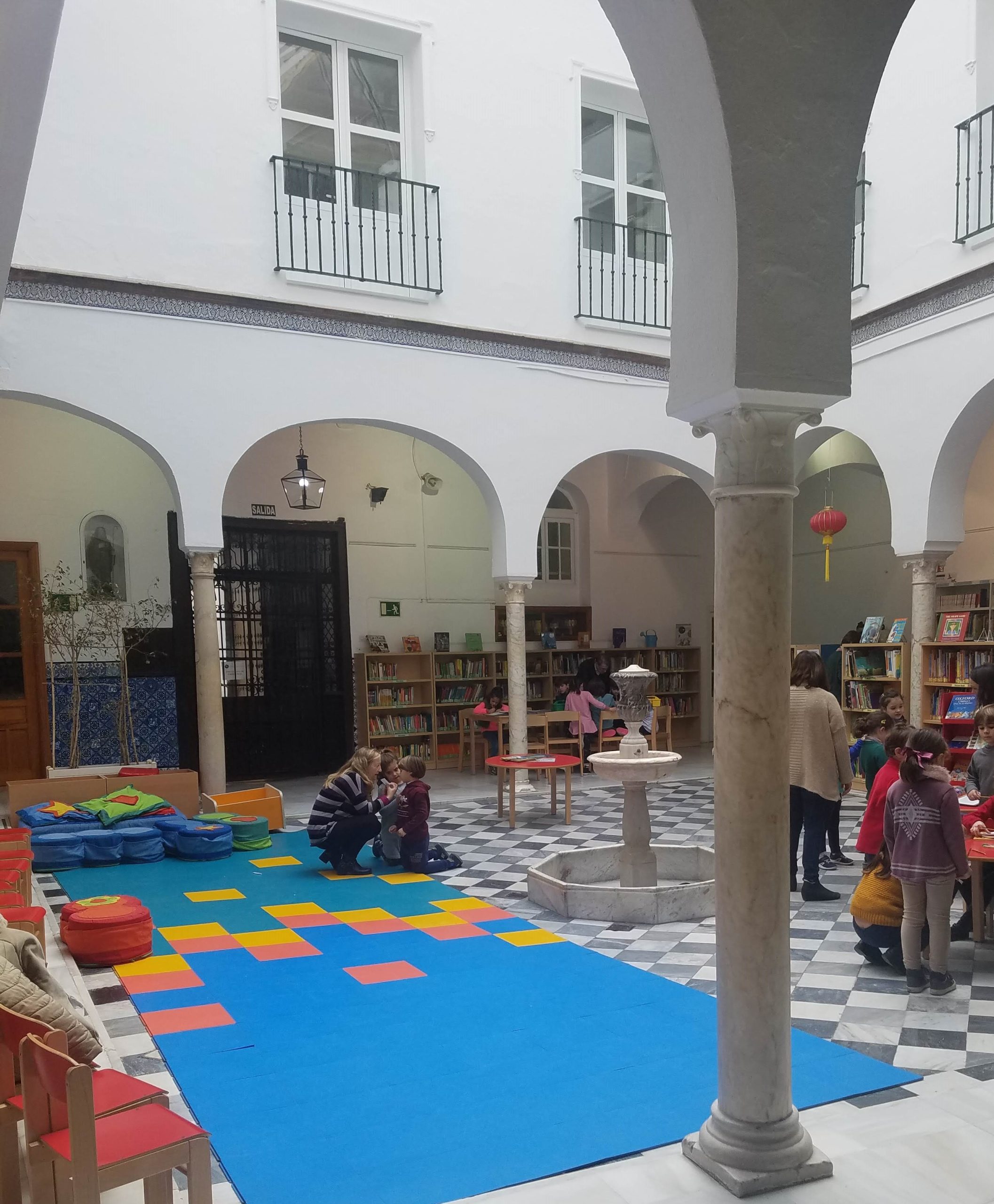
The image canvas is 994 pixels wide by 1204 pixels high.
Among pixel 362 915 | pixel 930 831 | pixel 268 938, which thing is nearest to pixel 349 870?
pixel 362 915

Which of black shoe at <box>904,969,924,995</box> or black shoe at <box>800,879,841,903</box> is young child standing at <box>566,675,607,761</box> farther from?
black shoe at <box>904,969,924,995</box>

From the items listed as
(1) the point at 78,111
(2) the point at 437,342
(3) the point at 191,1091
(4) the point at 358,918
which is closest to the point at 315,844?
(4) the point at 358,918

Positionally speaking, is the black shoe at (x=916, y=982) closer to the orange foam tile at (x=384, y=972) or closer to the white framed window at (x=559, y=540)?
the orange foam tile at (x=384, y=972)

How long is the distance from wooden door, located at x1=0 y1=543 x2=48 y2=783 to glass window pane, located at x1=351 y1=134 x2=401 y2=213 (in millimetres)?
4981

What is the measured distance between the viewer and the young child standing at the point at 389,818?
7566mm

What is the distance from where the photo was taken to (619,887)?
637 centimetres

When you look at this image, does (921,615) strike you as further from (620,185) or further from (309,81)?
(309,81)

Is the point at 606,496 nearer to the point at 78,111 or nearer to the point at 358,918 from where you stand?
the point at 78,111

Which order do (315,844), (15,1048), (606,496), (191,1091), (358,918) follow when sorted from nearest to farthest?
1. (15,1048)
2. (191,1091)
3. (358,918)
4. (315,844)
5. (606,496)

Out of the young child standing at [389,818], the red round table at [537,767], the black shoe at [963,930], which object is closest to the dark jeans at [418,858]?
the young child standing at [389,818]

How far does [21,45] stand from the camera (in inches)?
124

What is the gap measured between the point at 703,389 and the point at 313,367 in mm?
7221

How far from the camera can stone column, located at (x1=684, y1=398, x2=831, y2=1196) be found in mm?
2873

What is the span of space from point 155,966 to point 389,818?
7.89 feet
